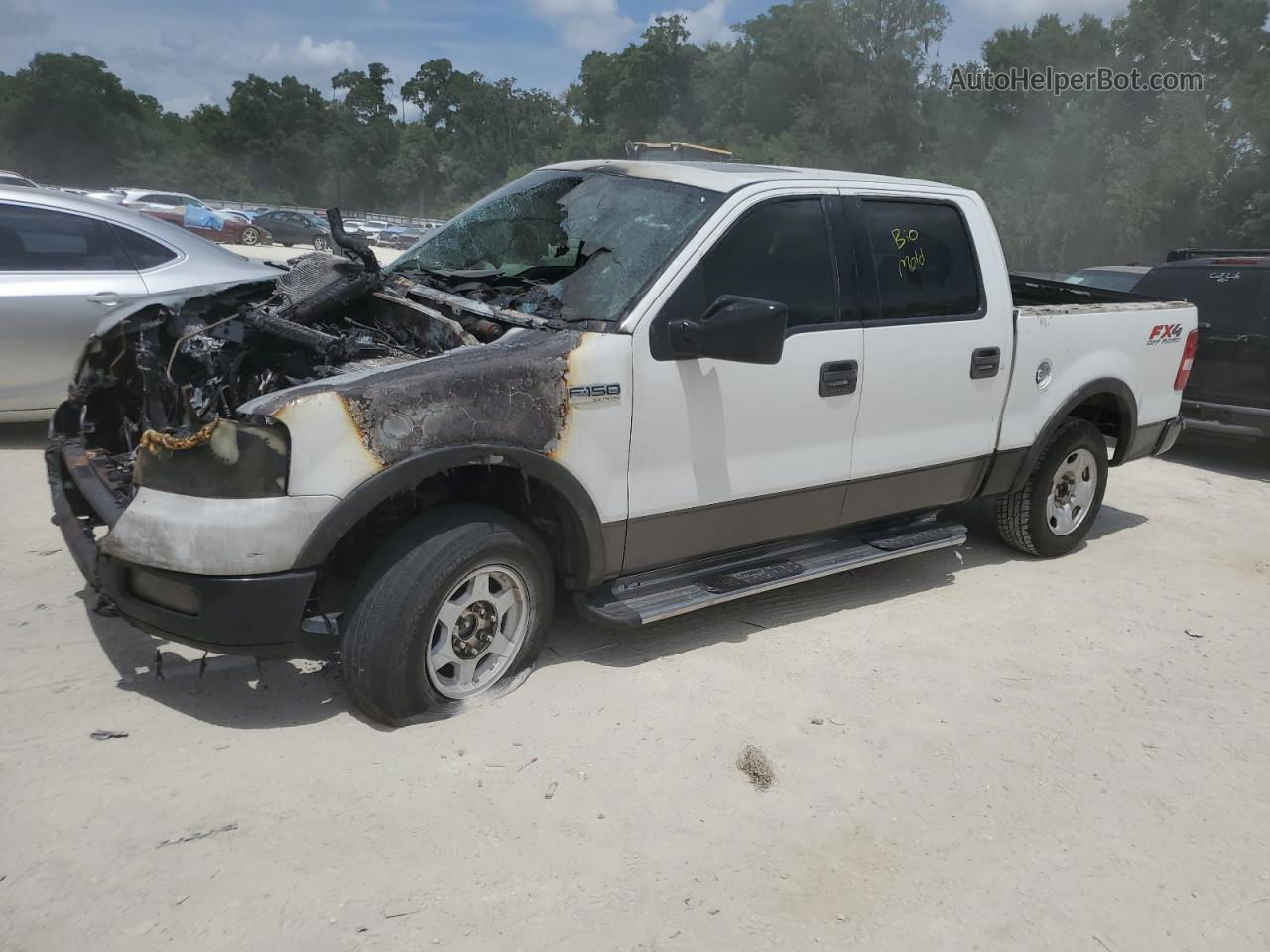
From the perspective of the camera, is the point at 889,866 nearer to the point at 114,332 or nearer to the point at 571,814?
the point at 571,814

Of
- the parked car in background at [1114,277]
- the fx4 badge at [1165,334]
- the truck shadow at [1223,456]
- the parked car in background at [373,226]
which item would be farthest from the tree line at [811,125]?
the fx4 badge at [1165,334]

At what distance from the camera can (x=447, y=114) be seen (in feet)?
288

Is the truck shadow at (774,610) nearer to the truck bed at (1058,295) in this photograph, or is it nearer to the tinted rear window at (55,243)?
the truck bed at (1058,295)

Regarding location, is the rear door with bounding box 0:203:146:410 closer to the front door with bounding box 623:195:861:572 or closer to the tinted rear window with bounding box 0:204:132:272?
the tinted rear window with bounding box 0:204:132:272

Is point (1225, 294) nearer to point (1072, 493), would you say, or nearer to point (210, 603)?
point (1072, 493)

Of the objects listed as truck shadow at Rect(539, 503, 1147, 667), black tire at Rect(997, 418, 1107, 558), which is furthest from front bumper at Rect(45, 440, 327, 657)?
black tire at Rect(997, 418, 1107, 558)

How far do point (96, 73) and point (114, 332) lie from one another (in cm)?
8233

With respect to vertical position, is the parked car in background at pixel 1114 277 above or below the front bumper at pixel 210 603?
above

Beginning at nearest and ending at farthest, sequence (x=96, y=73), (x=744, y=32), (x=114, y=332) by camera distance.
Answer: (x=114, y=332) < (x=744, y=32) < (x=96, y=73)

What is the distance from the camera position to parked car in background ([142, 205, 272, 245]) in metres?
29.4

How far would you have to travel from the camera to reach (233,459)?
3.09m

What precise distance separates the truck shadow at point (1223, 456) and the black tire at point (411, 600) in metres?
7.19

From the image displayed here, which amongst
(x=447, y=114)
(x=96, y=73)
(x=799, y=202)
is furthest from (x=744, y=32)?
(x=799, y=202)

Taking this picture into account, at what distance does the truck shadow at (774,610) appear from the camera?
4316mm
